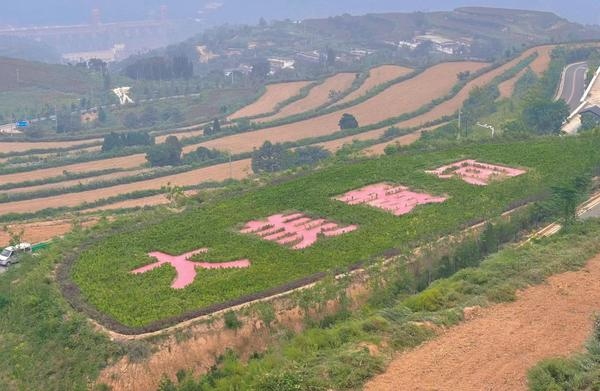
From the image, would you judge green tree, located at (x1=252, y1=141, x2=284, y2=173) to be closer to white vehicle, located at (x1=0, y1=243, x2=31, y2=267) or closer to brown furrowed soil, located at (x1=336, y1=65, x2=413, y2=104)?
white vehicle, located at (x1=0, y1=243, x2=31, y2=267)

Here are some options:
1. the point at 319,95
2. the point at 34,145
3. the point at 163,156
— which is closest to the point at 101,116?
the point at 34,145

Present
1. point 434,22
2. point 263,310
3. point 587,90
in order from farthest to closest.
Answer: point 434,22 < point 587,90 < point 263,310

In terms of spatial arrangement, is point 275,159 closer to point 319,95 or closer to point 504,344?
point 319,95

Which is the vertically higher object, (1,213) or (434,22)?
(434,22)

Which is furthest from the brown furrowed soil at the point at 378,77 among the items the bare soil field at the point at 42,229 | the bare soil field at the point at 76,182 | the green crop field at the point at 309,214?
the bare soil field at the point at 42,229

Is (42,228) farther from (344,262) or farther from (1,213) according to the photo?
(344,262)

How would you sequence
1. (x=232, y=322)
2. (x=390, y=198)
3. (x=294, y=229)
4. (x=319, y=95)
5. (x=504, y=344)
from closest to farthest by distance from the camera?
1. (x=504, y=344)
2. (x=232, y=322)
3. (x=294, y=229)
4. (x=390, y=198)
5. (x=319, y=95)

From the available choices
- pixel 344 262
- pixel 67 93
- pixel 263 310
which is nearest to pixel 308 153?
pixel 344 262
